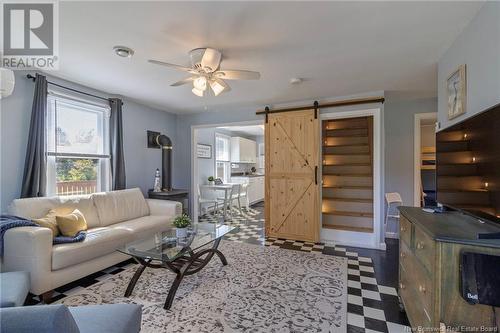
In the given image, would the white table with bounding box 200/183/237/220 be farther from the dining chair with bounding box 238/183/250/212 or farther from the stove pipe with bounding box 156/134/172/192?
the stove pipe with bounding box 156/134/172/192

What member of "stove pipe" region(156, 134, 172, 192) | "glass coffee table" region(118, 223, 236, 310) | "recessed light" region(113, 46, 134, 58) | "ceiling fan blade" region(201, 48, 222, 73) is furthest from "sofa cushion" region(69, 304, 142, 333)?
"stove pipe" region(156, 134, 172, 192)

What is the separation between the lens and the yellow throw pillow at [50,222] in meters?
2.44

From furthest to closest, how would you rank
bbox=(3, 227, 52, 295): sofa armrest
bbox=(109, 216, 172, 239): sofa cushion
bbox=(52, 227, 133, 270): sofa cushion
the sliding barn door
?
the sliding barn door
bbox=(109, 216, 172, 239): sofa cushion
bbox=(52, 227, 133, 270): sofa cushion
bbox=(3, 227, 52, 295): sofa armrest

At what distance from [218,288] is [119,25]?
100 inches

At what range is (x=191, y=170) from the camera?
5.20 m

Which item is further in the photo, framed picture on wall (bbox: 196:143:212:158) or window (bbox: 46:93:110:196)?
framed picture on wall (bbox: 196:143:212:158)

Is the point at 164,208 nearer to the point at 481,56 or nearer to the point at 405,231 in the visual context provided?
the point at 405,231

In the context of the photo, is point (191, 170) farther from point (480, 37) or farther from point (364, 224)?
point (480, 37)

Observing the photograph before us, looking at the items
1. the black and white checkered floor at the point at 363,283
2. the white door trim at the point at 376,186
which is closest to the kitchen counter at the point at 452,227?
the black and white checkered floor at the point at 363,283

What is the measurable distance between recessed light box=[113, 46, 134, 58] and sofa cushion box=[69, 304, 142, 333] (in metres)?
2.19

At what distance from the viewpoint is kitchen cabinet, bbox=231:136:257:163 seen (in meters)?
7.60

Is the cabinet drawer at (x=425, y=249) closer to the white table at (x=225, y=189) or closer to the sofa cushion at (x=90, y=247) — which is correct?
the sofa cushion at (x=90, y=247)

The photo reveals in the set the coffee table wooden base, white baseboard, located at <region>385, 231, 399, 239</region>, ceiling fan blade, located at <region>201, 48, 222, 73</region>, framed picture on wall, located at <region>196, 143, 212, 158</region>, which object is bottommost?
white baseboard, located at <region>385, 231, 399, 239</region>

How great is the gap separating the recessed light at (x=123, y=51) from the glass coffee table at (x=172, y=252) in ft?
6.30
